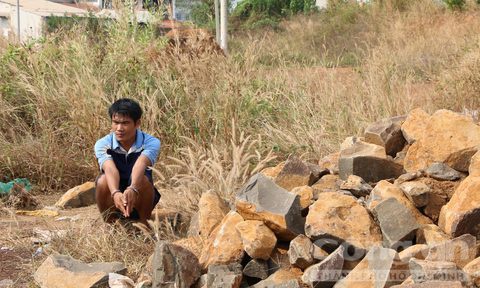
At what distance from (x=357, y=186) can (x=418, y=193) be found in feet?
1.19

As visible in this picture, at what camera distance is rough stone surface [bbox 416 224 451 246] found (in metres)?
3.86

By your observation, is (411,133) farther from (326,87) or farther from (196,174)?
(326,87)

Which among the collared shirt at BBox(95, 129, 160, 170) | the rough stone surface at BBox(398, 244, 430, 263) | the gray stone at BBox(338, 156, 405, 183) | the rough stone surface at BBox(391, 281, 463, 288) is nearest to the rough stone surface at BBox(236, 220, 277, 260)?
the rough stone surface at BBox(398, 244, 430, 263)

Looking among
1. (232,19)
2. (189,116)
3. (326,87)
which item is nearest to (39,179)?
(189,116)

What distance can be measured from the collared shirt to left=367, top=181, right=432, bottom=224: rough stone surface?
4.99 feet

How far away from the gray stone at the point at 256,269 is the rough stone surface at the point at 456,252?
80 centimetres

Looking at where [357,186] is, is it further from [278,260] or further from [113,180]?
[113,180]

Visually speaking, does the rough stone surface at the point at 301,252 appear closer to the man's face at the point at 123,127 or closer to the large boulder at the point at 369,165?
the large boulder at the point at 369,165

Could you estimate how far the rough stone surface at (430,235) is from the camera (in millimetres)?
3855

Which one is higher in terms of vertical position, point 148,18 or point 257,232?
point 148,18

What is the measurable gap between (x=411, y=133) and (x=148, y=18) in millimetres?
4519

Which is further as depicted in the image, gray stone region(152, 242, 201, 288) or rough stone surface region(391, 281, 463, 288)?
gray stone region(152, 242, 201, 288)

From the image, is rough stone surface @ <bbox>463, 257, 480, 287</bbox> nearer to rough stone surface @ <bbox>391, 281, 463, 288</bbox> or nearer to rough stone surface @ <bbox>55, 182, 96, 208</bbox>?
rough stone surface @ <bbox>391, 281, 463, 288</bbox>

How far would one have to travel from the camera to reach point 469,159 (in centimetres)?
441
